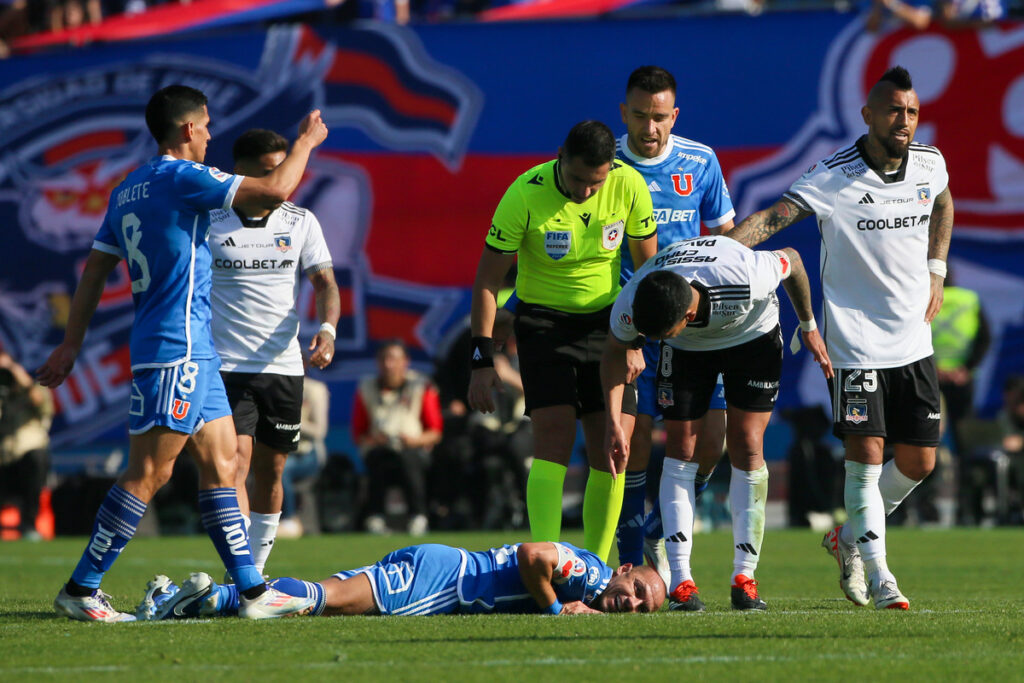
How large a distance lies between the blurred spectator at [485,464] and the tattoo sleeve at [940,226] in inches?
303

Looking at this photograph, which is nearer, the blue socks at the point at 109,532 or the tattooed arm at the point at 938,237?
the blue socks at the point at 109,532

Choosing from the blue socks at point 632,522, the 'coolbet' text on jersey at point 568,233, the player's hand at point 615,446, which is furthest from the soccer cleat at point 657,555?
the 'coolbet' text on jersey at point 568,233

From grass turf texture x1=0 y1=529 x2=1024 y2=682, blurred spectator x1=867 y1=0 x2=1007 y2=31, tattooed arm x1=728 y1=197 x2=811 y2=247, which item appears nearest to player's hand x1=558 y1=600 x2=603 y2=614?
grass turf texture x1=0 y1=529 x2=1024 y2=682

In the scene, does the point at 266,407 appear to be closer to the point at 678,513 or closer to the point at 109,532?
the point at 109,532

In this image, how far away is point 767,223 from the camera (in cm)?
716

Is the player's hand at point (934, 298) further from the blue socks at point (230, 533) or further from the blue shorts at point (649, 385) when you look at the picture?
the blue socks at point (230, 533)

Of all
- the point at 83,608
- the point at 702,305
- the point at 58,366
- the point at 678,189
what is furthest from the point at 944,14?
the point at 83,608

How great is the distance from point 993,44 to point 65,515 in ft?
39.4

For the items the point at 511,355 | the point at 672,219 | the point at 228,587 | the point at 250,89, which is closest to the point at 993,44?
the point at 511,355

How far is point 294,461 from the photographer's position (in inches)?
581

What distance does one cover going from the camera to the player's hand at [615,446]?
270 inches

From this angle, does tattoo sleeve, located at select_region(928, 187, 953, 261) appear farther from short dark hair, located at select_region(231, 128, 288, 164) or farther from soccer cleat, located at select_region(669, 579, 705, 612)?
short dark hair, located at select_region(231, 128, 288, 164)

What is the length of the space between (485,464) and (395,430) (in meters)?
1.03

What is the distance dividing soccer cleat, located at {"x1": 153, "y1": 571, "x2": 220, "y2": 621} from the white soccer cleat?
0.16 metres
